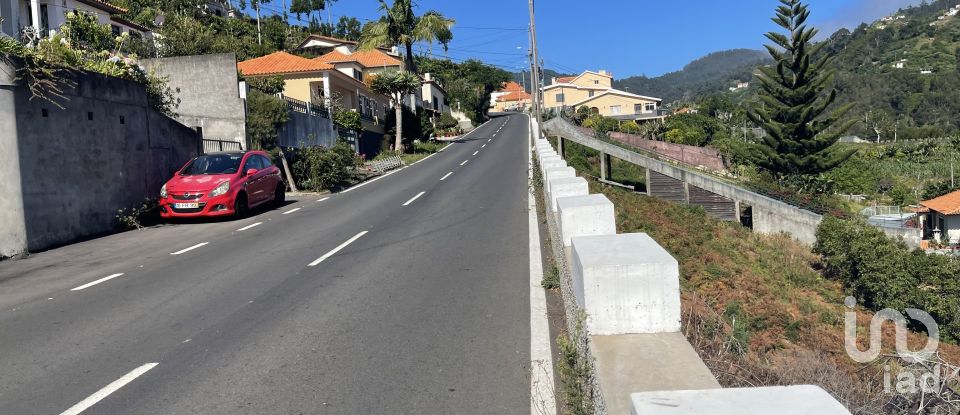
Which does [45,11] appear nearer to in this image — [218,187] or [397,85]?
[397,85]

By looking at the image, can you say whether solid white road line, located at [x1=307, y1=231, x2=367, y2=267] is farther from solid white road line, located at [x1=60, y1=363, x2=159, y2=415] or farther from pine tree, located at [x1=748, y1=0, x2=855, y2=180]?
pine tree, located at [x1=748, y1=0, x2=855, y2=180]

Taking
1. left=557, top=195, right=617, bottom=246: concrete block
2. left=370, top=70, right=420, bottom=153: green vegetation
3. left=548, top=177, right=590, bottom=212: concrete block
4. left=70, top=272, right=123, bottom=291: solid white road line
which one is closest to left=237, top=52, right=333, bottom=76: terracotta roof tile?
left=370, top=70, right=420, bottom=153: green vegetation

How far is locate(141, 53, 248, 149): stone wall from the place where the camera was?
23.8 meters

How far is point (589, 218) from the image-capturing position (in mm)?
6207

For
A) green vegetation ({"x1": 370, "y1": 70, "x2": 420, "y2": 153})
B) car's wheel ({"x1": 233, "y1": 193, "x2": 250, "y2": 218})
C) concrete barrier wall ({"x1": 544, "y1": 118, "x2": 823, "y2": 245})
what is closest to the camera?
car's wheel ({"x1": 233, "y1": 193, "x2": 250, "y2": 218})

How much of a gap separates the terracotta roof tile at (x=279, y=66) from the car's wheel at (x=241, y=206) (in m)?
24.4

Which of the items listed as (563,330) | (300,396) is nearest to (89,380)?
(300,396)

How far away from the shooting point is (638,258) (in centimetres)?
402

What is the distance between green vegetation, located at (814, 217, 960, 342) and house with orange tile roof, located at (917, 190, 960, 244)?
2255cm

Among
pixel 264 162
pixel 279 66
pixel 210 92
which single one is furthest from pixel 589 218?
pixel 279 66

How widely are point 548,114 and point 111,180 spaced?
2021 inches

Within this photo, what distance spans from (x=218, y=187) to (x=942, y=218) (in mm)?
51670

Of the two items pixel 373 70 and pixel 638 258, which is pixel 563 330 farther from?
pixel 373 70

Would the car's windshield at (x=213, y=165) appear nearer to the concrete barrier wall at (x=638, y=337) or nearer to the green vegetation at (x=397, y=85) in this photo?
the concrete barrier wall at (x=638, y=337)
